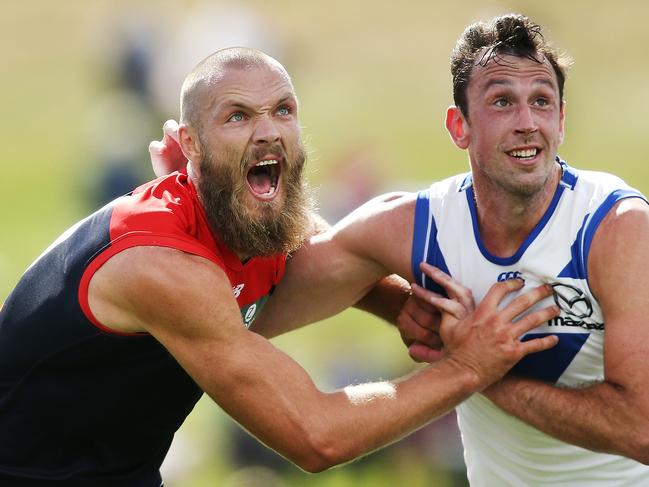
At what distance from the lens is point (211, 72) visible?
5.82 metres

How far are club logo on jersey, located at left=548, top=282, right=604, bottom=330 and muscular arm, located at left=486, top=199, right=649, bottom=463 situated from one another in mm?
111

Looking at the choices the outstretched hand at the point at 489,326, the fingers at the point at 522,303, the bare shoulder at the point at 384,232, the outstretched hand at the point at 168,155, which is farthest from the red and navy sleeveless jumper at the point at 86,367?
the fingers at the point at 522,303

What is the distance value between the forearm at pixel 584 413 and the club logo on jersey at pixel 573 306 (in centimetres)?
28

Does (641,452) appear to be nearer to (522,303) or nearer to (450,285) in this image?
(522,303)

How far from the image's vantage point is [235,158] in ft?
18.9

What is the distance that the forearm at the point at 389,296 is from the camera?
21.2 ft

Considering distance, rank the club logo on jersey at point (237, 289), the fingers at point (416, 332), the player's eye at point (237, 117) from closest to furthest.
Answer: the player's eye at point (237, 117) → the club logo on jersey at point (237, 289) → the fingers at point (416, 332)

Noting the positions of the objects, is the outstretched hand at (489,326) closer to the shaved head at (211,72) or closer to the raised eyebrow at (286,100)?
the raised eyebrow at (286,100)

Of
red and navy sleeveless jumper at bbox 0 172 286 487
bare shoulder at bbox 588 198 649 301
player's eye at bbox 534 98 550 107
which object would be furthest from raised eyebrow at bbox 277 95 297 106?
bare shoulder at bbox 588 198 649 301

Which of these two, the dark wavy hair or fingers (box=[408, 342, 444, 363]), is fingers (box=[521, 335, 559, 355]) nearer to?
fingers (box=[408, 342, 444, 363])

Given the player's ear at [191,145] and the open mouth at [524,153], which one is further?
the player's ear at [191,145]

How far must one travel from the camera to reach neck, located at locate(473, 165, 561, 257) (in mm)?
5770

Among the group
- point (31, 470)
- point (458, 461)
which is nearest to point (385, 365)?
point (458, 461)

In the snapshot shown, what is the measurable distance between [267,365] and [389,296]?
1.29m
